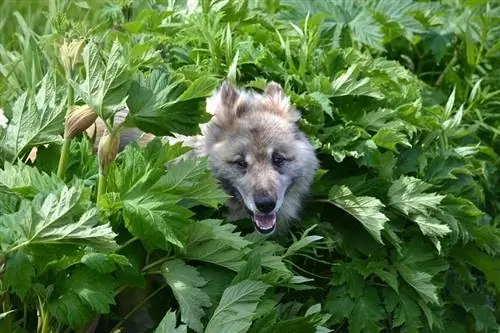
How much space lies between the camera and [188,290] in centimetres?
308

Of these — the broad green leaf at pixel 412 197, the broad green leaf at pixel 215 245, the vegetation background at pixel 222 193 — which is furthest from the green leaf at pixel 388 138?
the broad green leaf at pixel 215 245

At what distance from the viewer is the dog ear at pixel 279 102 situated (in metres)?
4.02

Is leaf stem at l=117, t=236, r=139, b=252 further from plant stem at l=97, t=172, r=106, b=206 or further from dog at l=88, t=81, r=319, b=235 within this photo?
dog at l=88, t=81, r=319, b=235

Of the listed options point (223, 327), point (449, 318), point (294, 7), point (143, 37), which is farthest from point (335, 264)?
point (294, 7)

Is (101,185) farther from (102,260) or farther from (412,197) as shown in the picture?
(412,197)

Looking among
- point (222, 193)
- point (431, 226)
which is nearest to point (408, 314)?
point (431, 226)

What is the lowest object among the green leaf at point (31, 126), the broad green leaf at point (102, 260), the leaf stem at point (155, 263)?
the leaf stem at point (155, 263)

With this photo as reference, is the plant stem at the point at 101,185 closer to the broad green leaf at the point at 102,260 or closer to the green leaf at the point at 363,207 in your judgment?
the broad green leaf at the point at 102,260

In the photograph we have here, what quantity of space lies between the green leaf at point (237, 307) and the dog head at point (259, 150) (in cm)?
87

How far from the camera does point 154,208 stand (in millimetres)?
2945

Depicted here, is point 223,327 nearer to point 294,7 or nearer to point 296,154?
point 296,154

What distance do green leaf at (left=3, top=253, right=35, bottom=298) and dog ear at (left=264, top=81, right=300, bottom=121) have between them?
4.97ft

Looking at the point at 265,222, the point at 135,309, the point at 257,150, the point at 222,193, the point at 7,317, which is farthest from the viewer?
the point at 257,150

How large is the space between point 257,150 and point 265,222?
37cm
